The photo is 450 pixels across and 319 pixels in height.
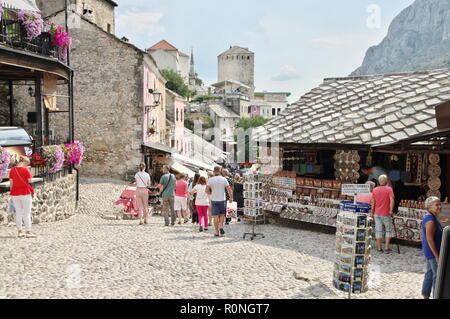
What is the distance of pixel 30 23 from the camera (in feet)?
41.0

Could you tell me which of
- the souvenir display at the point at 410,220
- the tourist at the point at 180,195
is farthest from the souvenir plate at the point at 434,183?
the tourist at the point at 180,195

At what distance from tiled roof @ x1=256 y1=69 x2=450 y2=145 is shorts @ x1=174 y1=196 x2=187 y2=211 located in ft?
9.24

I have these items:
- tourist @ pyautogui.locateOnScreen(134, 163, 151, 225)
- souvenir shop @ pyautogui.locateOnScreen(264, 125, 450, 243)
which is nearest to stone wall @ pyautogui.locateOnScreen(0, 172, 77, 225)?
tourist @ pyautogui.locateOnScreen(134, 163, 151, 225)

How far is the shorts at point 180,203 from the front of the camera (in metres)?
13.4

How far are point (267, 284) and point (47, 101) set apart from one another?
416 inches

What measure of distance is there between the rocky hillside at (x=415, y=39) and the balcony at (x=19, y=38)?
524ft

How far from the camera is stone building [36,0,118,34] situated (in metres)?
28.9

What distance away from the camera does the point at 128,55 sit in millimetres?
21656

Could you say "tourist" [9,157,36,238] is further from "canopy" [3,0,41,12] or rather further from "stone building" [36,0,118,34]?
"stone building" [36,0,118,34]

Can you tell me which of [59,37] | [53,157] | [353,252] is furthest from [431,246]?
[59,37]

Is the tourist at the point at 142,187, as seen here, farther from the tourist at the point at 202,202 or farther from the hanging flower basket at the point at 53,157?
the hanging flower basket at the point at 53,157

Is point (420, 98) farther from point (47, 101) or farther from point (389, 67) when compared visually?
point (389, 67)

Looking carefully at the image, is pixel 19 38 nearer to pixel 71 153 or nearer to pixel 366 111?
pixel 71 153
